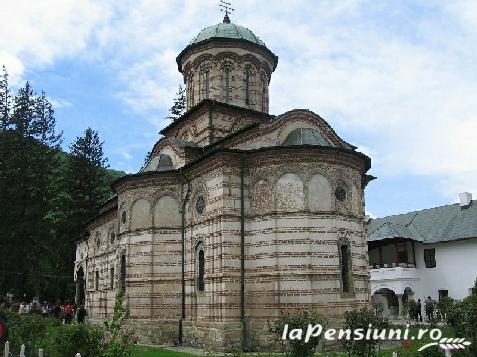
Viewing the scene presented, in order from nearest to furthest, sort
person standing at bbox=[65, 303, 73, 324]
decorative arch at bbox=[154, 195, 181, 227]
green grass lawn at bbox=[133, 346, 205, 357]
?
1. green grass lawn at bbox=[133, 346, 205, 357]
2. decorative arch at bbox=[154, 195, 181, 227]
3. person standing at bbox=[65, 303, 73, 324]

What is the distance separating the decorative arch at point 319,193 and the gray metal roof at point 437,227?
1268 cm

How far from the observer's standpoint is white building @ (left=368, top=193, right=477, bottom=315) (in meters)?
22.8

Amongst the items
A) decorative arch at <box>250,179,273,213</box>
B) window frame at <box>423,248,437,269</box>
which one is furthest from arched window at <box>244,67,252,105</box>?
window frame at <box>423,248,437,269</box>

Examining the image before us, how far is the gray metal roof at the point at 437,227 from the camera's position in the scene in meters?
23.1

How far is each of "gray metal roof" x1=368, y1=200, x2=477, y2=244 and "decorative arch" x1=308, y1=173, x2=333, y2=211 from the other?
41.6 ft

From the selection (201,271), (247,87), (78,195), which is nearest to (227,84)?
(247,87)

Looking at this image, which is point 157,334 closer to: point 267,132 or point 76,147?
point 267,132

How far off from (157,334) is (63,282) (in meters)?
18.1

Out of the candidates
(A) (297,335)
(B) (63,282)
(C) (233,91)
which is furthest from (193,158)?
(B) (63,282)

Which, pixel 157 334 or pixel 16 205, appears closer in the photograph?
pixel 157 334

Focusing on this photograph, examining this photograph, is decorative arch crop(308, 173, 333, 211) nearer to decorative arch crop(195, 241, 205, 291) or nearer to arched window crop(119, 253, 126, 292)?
decorative arch crop(195, 241, 205, 291)

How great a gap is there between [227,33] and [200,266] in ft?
28.8

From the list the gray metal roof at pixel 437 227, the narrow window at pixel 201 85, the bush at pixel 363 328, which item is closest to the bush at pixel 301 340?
the bush at pixel 363 328

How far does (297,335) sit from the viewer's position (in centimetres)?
789
